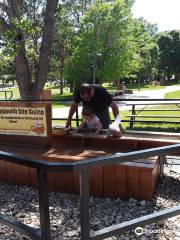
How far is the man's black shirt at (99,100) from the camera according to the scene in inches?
207

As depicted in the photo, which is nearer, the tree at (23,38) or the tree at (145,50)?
the tree at (23,38)

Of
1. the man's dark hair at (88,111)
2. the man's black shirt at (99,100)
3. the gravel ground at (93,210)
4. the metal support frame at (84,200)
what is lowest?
the gravel ground at (93,210)

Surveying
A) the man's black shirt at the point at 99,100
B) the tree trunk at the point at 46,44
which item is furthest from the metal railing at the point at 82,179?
the tree trunk at the point at 46,44

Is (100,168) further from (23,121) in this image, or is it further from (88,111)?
(23,121)

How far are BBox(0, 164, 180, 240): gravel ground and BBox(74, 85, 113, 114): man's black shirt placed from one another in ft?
4.42

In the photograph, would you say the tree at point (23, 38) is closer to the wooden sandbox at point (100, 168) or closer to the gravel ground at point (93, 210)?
the wooden sandbox at point (100, 168)

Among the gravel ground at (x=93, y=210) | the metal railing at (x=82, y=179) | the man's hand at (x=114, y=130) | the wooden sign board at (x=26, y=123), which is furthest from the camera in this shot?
the wooden sign board at (x=26, y=123)

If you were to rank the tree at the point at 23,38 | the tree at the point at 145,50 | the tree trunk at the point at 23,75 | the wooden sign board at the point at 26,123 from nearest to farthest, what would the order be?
the wooden sign board at the point at 26,123, the tree at the point at 23,38, the tree trunk at the point at 23,75, the tree at the point at 145,50

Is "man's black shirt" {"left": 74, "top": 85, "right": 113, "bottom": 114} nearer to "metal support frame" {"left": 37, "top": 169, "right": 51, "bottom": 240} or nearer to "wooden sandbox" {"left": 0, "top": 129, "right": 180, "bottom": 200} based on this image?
"wooden sandbox" {"left": 0, "top": 129, "right": 180, "bottom": 200}

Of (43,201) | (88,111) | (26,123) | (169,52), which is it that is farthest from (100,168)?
(169,52)

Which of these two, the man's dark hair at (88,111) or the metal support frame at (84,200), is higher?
the man's dark hair at (88,111)

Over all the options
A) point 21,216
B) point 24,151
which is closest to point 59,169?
point 21,216

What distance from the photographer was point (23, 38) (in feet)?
24.0

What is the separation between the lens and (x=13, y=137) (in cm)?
529
